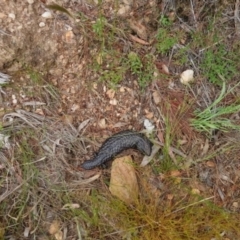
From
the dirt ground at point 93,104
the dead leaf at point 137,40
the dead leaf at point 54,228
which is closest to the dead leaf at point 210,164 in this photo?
the dirt ground at point 93,104

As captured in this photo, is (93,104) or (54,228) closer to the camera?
(54,228)

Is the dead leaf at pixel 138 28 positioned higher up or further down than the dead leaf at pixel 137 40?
higher up

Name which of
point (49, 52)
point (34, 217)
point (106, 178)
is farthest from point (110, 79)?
point (34, 217)

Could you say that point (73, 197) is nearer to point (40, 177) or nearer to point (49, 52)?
point (40, 177)

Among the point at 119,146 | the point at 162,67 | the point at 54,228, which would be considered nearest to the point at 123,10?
the point at 162,67

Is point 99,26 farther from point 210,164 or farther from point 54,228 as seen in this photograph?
point 54,228

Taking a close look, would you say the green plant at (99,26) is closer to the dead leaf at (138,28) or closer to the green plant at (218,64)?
the dead leaf at (138,28)
